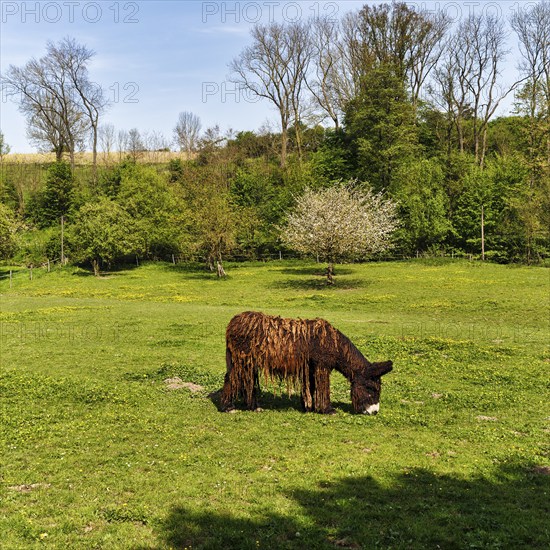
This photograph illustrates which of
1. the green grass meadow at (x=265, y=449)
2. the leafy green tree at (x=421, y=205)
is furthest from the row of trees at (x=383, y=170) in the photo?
the green grass meadow at (x=265, y=449)

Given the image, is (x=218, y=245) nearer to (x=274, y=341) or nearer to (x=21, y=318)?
(x=21, y=318)

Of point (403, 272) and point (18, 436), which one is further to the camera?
point (403, 272)

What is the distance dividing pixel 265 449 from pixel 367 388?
3.35 m

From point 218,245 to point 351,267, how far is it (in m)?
16.6

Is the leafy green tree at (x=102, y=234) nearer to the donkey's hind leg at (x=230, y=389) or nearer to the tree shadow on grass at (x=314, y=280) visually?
the tree shadow on grass at (x=314, y=280)

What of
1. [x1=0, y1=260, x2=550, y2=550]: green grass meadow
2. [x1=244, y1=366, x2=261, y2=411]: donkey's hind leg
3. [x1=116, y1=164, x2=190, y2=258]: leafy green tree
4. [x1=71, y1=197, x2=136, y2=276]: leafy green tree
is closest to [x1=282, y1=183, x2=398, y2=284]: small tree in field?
[x1=0, y1=260, x2=550, y2=550]: green grass meadow

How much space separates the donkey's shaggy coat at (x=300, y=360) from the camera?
11.7 meters

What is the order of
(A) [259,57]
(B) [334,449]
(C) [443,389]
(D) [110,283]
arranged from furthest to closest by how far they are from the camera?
1. (A) [259,57]
2. (D) [110,283]
3. (C) [443,389]
4. (B) [334,449]

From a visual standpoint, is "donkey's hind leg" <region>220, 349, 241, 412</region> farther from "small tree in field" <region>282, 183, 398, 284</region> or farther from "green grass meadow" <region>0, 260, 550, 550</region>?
"small tree in field" <region>282, 183, 398, 284</region>

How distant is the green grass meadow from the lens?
6.92m

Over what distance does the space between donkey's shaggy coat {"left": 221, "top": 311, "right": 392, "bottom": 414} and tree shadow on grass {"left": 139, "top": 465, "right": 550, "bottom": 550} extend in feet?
11.6

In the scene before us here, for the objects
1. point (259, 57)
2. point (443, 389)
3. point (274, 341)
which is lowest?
point (443, 389)

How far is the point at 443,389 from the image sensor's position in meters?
14.4

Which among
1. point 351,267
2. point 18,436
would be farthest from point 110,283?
point 18,436
